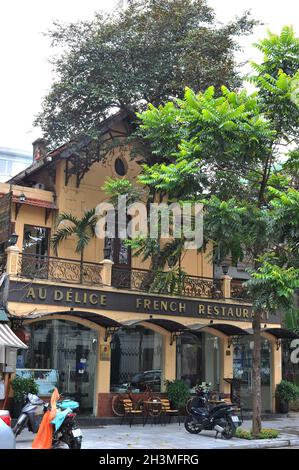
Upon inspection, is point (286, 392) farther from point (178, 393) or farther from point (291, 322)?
point (178, 393)

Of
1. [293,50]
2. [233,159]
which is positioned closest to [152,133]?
[233,159]

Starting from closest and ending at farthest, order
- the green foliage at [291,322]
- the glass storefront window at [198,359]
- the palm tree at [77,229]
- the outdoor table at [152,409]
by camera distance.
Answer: the outdoor table at [152,409]
the palm tree at [77,229]
the glass storefront window at [198,359]
the green foliage at [291,322]

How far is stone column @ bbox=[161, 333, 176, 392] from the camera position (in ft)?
64.3

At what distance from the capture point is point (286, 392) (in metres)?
21.8

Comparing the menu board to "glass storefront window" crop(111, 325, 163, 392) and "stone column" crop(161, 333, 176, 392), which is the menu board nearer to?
"glass storefront window" crop(111, 325, 163, 392)

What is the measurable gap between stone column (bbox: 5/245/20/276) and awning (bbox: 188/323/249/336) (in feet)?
21.4

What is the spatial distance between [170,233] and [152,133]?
293 centimetres

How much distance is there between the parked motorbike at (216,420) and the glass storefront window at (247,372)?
628cm

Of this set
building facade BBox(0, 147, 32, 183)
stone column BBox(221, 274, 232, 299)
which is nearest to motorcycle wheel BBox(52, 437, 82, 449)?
stone column BBox(221, 274, 232, 299)

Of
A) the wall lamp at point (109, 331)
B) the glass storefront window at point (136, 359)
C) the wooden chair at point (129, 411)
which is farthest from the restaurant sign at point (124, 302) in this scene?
the wooden chair at point (129, 411)

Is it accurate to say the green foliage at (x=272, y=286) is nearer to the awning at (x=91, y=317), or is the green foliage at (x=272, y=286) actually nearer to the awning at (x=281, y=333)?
the awning at (x=91, y=317)

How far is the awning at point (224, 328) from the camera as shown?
1970 centimetres

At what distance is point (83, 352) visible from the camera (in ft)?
60.1
